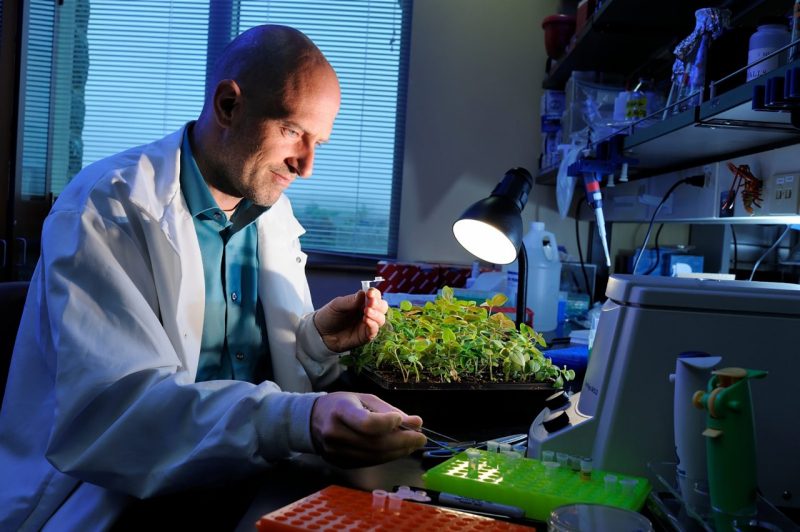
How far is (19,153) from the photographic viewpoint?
3.41 m

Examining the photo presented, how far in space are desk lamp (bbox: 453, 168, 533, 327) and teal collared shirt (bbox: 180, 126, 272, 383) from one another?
47 centimetres

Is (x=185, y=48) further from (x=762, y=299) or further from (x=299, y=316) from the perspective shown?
(x=762, y=299)

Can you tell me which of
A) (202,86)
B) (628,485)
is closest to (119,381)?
(628,485)

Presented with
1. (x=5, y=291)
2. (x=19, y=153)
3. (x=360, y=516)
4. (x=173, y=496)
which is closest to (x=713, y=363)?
(x=360, y=516)

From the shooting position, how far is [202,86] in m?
3.96

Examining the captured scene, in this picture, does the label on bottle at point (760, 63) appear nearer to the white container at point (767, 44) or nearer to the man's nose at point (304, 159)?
the white container at point (767, 44)

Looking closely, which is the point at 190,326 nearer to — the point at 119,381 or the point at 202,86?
the point at 119,381

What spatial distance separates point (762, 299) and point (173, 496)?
0.85 m

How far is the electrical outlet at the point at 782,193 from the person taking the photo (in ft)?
5.08

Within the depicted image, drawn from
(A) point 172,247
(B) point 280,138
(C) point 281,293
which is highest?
(B) point 280,138

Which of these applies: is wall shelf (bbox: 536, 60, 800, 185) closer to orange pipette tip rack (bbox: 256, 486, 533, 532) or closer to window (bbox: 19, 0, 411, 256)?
orange pipette tip rack (bbox: 256, 486, 533, 532)

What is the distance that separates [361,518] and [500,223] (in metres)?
0.85

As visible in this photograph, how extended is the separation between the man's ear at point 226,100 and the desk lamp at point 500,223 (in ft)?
1.70

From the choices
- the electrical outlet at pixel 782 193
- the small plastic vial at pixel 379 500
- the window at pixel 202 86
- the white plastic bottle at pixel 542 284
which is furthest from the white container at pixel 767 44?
the window at pixel 202 86
